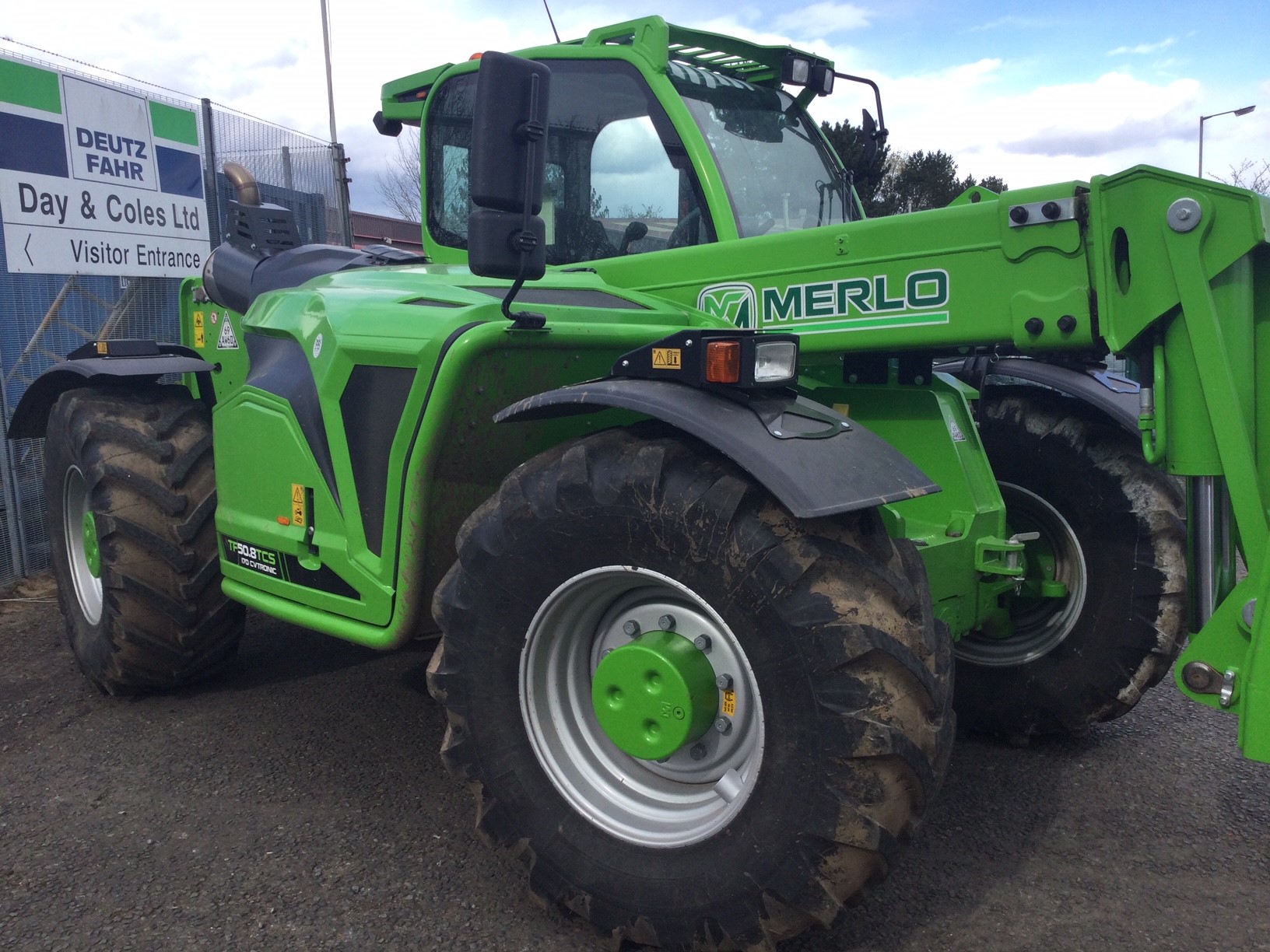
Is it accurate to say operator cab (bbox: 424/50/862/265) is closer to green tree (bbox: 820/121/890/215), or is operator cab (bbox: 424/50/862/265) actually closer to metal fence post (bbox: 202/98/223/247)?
green tree (bbox: 820/121/890/215)

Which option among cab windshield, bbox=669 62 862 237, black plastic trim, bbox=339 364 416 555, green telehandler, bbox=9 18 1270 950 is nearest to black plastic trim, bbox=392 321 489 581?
green telehandler, bbox=9 18 1270 950

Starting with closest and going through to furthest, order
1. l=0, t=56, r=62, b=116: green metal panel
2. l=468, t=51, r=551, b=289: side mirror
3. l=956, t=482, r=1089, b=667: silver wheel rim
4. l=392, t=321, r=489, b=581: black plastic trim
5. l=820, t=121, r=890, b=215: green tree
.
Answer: l=468, t=51, r=551, b=289: side mirror → l=392, t=321, r=489, b=581: black plastic trim → l=956, t=482, r=1089, b=667: silver wheel rim → l=820, t=121, r=890, b=215: green tree → l=0, t=56, r=62, b=116: green metal panel

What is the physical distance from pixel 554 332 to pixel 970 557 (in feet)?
4.60

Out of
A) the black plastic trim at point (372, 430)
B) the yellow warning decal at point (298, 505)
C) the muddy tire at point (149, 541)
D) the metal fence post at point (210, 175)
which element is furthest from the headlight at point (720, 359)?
the metal fence post at point (210, 175)

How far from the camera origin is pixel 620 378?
2607 mm

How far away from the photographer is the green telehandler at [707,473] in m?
2.26

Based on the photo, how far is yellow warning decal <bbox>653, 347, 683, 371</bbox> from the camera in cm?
249

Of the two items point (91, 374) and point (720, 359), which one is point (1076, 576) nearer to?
point (720, 359)

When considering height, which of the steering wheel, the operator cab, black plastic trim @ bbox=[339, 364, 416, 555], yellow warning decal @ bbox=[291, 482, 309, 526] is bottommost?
yellow warning decal @ bbox=[291, 482, 309, 526]

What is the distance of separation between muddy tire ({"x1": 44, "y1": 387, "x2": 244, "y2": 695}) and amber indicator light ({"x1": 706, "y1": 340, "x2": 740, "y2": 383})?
2510 mm

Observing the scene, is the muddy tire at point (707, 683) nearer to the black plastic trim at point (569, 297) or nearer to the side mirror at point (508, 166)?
the side mirror at point (508, 166)

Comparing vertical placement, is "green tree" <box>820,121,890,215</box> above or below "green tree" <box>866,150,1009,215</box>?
below

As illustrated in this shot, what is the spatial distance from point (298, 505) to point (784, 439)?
5.80ft

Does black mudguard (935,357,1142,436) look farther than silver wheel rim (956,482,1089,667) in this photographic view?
No
